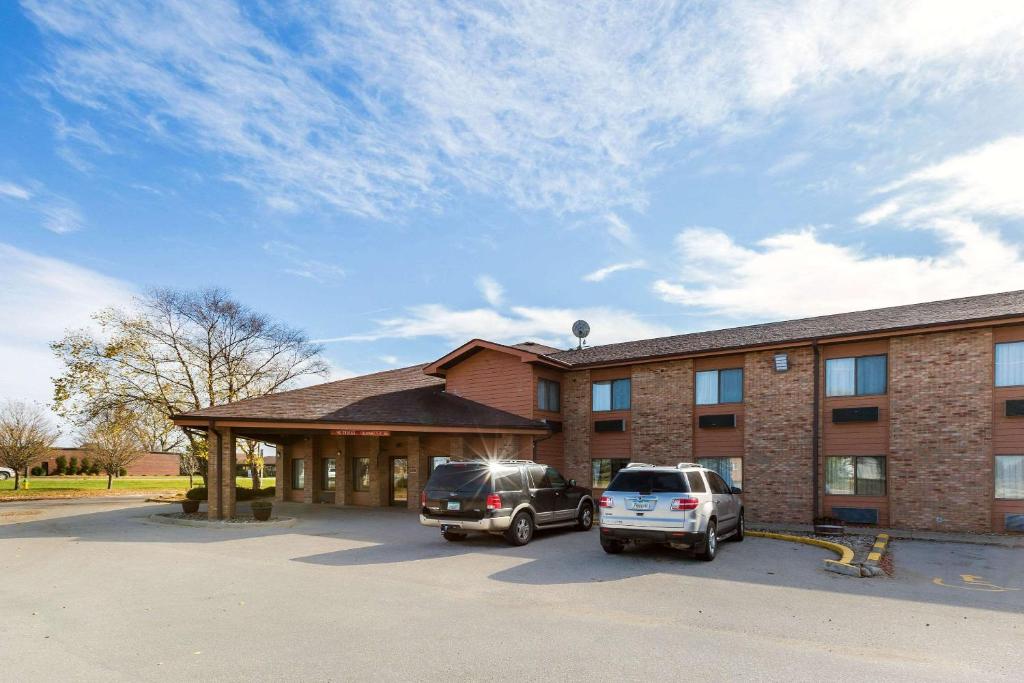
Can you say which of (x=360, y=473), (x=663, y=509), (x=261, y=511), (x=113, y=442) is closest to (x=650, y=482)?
(x=663, y=509)

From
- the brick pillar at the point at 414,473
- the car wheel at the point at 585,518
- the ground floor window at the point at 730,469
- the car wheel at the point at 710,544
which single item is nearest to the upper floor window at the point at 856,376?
the ground floor window at the point at 730,469

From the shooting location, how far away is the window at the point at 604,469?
77.2ft

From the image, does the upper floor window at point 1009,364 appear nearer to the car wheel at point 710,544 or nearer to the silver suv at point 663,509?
the silver suv at point 663,509

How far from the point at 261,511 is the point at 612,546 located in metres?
11.4

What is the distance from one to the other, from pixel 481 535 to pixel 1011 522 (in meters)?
12.8

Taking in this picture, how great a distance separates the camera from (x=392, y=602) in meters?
8.70

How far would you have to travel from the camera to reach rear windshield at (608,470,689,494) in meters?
11.9

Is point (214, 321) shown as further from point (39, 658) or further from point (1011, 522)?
point (1011, 522)

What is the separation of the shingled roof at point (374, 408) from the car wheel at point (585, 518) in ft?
19.2

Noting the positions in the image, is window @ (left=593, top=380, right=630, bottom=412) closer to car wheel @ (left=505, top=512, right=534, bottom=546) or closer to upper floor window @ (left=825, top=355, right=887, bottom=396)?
upper floor window @ (left=825, top=355, right=887, bottom=396)

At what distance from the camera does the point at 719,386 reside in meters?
21.4

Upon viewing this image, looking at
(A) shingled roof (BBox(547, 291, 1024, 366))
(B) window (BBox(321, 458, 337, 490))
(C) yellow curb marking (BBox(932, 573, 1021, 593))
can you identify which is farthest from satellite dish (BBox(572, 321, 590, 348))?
(C) yellow curb marking (BBox(932, 573, 1021, 593))

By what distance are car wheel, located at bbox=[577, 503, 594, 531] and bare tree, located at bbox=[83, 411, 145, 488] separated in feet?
84.5

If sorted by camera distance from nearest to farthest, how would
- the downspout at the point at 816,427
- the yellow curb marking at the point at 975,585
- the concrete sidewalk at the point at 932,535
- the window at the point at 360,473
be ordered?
1. the yellow curb marking at the point at 975,585
2. the concrete sidewalk at the point at 932,535
3. the downspout at the point at 816,427
4. the window at the point at 360,473
